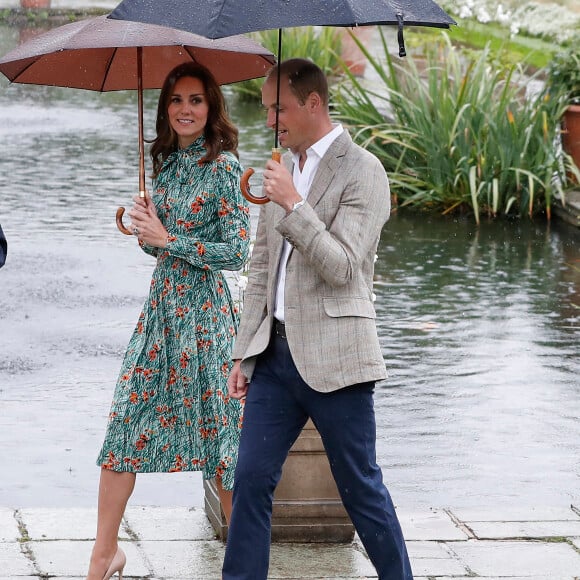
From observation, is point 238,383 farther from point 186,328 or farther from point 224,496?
point 224,496

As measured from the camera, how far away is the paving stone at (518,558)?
512 centimetres

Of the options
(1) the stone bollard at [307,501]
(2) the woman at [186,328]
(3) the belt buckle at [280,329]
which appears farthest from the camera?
(1) the stone bollard at [307,501]

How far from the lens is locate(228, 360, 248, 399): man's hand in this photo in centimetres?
442

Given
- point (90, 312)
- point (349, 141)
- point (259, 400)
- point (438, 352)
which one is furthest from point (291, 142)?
point (90, 312)

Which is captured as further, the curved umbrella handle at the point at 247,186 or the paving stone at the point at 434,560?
the paving stone at the point at 434,560

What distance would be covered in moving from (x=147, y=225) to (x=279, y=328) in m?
0.80

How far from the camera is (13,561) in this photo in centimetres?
501

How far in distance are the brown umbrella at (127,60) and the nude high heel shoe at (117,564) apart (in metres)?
1.21

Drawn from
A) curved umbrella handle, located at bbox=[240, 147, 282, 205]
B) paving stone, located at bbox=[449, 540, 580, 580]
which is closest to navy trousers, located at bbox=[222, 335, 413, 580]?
curved umbrella handle, located at bbox=[240, 147, 282, 205]

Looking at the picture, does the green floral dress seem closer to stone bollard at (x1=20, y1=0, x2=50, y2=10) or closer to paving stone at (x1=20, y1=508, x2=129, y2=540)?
paving stone at (x1=20, y1=508, x2=129, y2=540)

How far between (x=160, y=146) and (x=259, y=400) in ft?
4.00

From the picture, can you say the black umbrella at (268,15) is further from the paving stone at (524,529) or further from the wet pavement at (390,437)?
the paving stone at (524,529)

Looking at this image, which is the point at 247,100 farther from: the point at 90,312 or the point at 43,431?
the point at 43,431

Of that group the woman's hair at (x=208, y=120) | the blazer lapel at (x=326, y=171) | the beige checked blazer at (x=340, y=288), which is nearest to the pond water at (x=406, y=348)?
the woman's hair at (x=208, y=120)
